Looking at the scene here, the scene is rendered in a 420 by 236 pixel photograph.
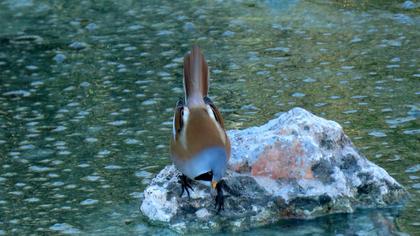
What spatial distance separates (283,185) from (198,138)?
1.92ft

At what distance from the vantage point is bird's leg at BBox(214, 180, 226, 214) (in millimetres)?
→ 4828

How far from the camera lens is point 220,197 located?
484 cm

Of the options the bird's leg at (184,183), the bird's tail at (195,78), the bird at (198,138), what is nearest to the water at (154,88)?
the bird's leg at (184,183)

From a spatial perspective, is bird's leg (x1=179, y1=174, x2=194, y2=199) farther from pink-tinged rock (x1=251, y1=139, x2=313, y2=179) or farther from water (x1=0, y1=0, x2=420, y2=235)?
pink-tinged rock (x1=251, y1=139, x2=313, y2=179)

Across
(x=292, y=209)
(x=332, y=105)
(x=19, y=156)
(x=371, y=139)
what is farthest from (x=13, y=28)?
(x=292, y=209)

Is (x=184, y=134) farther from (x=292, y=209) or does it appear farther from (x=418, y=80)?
(x=418, y=80)

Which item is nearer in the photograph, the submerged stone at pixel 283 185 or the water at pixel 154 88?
the submerged stone at pixel 283 185

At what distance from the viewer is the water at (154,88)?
5.48 meters

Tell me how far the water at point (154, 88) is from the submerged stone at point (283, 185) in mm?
101

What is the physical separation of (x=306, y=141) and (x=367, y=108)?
179 centimetres

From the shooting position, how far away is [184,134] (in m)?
4.79

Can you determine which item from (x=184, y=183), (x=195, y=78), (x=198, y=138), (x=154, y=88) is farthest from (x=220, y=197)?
(x=154, y=88)

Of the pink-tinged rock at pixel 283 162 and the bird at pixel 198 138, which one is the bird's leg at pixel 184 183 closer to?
the bird at pixel 198 138

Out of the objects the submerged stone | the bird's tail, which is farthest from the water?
the bird's tail
